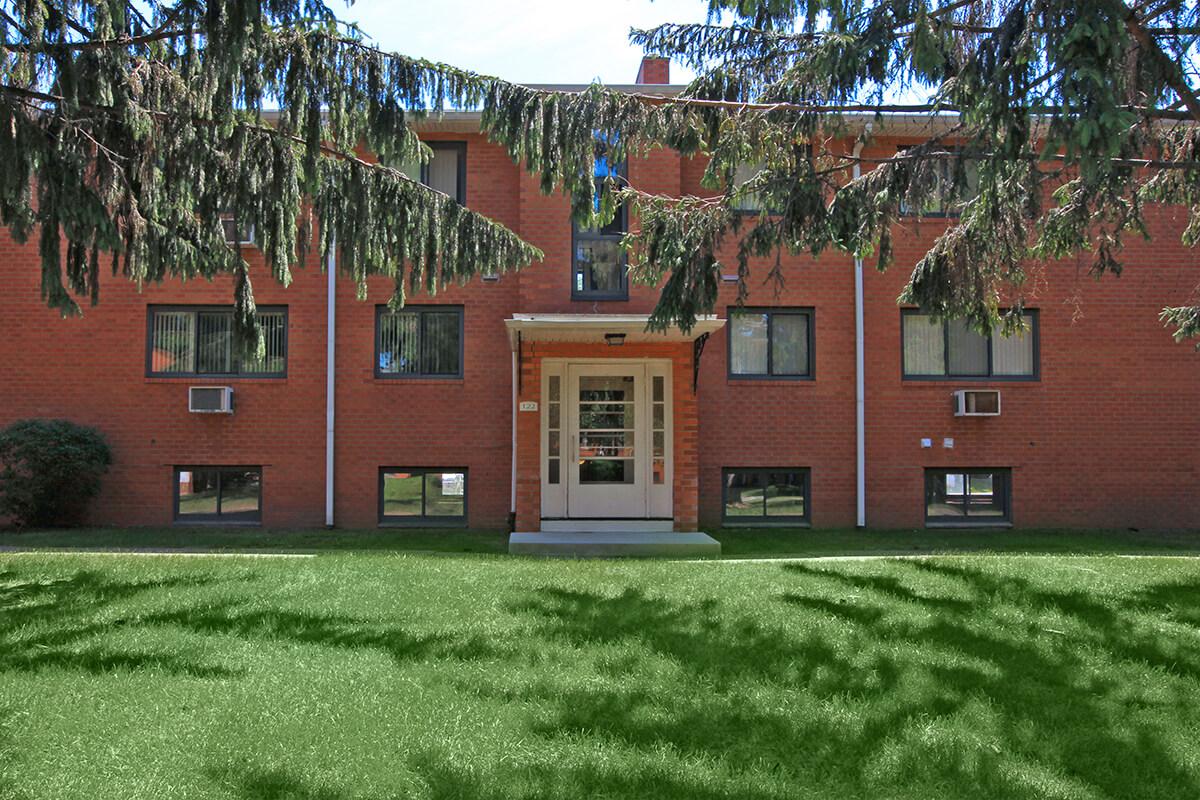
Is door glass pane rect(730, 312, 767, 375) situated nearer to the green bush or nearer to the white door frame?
the white door frame

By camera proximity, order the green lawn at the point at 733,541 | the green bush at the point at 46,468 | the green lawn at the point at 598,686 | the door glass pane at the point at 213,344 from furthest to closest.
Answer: the door glass pane at the point at 213,344 < the green bush at the point at 46,468 < the green lawn at the point at 733,541 < the green lawn at the point at 598,686

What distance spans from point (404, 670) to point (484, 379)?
8.69 metres

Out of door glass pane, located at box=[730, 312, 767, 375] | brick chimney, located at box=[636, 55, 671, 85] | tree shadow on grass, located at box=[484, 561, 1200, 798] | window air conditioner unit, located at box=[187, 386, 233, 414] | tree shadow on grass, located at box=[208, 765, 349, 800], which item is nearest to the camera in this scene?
tree shadow on grass, located at box=[208, 765, 349, 800]

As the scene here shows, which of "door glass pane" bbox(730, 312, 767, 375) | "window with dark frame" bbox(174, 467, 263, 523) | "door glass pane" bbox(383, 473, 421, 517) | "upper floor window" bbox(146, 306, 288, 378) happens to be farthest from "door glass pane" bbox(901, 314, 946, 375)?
"window with dark frame" bbox(174, 467, 263, 523)

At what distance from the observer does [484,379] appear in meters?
13.8

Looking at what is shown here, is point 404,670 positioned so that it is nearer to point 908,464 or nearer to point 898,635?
point 898,635

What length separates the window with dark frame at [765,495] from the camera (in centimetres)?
1391

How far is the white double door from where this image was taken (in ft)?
42.3

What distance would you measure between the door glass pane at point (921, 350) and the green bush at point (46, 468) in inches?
464

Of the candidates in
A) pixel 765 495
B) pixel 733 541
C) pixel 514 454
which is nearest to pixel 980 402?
pixel 765 495

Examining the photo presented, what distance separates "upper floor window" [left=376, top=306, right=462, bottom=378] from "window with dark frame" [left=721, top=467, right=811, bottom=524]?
443 cm

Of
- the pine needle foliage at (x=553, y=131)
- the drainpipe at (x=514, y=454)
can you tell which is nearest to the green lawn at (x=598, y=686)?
the pine needle foliage at (x=553, y=131)

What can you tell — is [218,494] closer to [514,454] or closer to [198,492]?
[198,492]

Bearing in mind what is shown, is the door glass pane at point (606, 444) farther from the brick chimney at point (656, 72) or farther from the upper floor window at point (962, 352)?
the brick chimney at point (656, 72)
